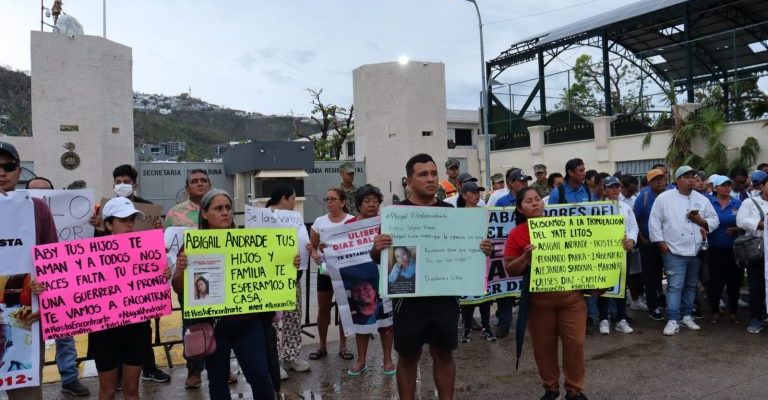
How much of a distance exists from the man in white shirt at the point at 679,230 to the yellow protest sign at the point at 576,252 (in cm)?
244

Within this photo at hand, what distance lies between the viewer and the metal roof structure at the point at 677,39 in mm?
24130

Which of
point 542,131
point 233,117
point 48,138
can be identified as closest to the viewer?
point 48,138

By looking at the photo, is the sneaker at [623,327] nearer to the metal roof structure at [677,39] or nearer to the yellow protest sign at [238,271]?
the yellow protest sign at [238,271]

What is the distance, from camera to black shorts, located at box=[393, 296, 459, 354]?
4.00 metres

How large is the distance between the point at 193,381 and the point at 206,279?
6.99 feet

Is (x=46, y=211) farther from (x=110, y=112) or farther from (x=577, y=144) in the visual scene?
(x=577, y=144)

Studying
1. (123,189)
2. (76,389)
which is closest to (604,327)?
(123,189)

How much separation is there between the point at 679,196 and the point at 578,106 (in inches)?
766

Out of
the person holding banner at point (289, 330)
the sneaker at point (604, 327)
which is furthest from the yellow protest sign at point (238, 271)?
the sneaker at point (604, 327)

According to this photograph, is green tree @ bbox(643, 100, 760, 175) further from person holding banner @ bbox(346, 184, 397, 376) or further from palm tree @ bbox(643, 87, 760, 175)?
person holding banner @ bbox(346, 184, 397, 376)

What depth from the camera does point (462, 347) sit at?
6.89 meters

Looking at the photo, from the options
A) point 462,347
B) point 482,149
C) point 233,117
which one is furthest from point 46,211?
point 233,117

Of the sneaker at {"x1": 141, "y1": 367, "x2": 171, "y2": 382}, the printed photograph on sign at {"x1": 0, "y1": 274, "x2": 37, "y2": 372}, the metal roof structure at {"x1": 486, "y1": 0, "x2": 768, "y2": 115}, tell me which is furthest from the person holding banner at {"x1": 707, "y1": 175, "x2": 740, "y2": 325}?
the metal roof structure at {"x1": 486, "y1": 0, "x2": 768, "y2": 115}

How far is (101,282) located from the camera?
3967 mm
